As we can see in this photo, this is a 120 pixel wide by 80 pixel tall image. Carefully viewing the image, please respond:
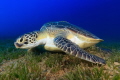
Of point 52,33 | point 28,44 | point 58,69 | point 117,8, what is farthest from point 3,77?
point 117,8

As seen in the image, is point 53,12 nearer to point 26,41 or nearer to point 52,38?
point 52,38

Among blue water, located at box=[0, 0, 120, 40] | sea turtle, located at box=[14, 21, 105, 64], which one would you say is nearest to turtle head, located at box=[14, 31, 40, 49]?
sea turtle, located at box=[14, 21, 105, 64]

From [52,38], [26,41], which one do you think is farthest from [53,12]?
[26,41]

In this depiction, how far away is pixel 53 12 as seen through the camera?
474ft

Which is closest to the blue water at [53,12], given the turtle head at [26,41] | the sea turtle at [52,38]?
the sea turtle at [52,38]

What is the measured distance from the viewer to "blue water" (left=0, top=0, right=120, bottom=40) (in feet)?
322

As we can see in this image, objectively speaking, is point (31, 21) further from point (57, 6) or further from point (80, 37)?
point (80, 37)

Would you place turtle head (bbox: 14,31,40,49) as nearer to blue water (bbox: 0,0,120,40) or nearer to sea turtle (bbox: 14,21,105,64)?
sea turtle (bbox: 14,21,105,64)

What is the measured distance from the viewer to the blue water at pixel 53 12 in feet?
322

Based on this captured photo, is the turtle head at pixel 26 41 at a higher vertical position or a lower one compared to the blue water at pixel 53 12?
lower

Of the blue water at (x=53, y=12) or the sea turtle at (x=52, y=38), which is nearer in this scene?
the sea turtle at (x=52, y=38)

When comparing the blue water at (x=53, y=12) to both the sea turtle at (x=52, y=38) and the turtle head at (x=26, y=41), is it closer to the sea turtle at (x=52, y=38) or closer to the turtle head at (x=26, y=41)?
the sea turtle at (x=52, y=38)

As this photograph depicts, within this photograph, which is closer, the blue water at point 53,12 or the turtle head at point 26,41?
the turtle head at point 26,41

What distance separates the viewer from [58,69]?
2.42 m
